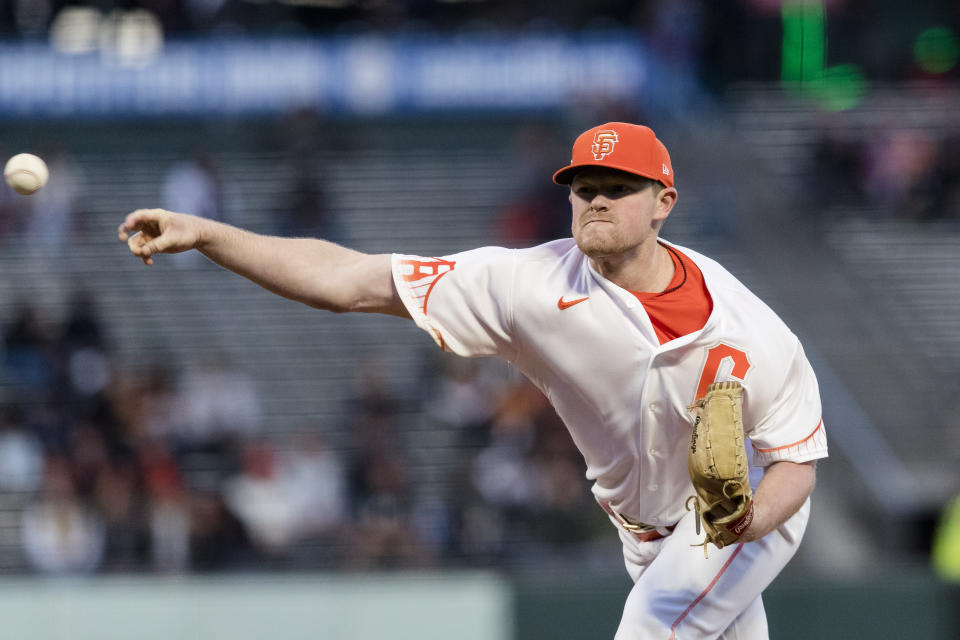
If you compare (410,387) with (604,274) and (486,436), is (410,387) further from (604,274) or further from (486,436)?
(604,274)

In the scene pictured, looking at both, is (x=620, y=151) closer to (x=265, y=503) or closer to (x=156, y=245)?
(x=156, y=245)

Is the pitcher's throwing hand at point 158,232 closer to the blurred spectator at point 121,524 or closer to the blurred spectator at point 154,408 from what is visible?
the blurred spectator at point 121,524

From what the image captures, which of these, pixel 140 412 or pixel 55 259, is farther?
pixel 55 259

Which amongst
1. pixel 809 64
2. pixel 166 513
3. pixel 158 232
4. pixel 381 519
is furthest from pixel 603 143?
pixel 809 64

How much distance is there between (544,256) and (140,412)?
314 inches

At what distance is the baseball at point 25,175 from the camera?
15.0 feet

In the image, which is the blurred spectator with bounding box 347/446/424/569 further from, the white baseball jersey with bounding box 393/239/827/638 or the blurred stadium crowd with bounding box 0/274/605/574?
the white baseball jersey with bounding box 393/239/827/638

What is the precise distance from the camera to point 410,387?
44.9 feet

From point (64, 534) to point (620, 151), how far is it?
793 centimetres

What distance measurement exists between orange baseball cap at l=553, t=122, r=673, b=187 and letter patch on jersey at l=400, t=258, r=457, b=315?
0.54m

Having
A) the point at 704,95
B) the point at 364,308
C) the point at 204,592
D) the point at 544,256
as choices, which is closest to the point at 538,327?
the point at 544,256

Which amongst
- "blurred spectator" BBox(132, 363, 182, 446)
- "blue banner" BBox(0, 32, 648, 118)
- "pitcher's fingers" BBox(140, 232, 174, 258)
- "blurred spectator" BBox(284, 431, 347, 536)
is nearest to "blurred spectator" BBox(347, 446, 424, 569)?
"blurred spectator" BBox(284, 431, 347, 536)

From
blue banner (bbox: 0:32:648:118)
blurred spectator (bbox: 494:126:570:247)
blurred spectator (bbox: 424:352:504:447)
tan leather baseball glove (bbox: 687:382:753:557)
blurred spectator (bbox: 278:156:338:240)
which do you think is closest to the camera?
tan leather baseball glove (bbox: 687:382:753:557)

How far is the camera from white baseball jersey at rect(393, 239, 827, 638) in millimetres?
4668
